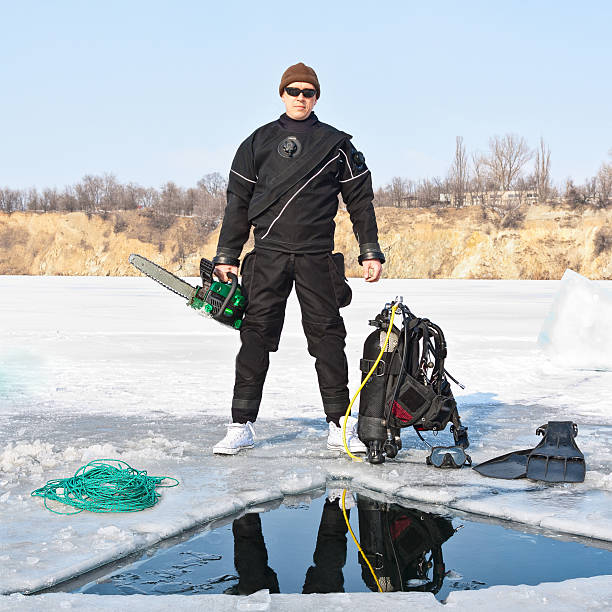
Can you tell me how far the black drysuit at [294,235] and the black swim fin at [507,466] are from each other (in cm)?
90

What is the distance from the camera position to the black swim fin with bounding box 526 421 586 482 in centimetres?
346

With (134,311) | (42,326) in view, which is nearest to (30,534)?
(42,326)

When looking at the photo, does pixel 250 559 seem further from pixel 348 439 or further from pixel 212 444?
pixel 212 444

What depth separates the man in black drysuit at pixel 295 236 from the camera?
407 cm

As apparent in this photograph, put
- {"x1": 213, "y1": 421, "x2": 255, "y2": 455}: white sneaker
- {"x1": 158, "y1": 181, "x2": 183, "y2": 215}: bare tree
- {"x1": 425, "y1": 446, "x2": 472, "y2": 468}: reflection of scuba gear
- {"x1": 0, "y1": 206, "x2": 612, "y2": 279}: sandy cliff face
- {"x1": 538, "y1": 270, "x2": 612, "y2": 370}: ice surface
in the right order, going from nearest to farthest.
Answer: {"x1": 425, "y1": 446, "x2": 472, "y2": 468}: reflection of scuba gear < {"x1": 213, "y1": 421, "x2": 255, "y2": 455}: white sneaker < {"x1": 538, "y1": 270, "x2": 612, "y2": 370}: ice surface < {"x1": 0, "y1": 206, "x2": 612, "y2": 279}: sandy cliff face < {"x1": 158, "y1": 181, "x2": 183, "y2": 215}: bare tree

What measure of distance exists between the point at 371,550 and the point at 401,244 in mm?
65040

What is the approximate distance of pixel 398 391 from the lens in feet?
12.6

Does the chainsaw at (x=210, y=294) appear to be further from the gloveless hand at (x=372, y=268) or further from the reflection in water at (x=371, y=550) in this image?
the reflection in water at (x=371, y=550)

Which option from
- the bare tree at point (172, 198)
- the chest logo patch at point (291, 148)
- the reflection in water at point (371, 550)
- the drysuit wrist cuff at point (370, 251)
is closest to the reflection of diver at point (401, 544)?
the reflection in water at point (371, 550)

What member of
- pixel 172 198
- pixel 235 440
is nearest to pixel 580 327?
pixel 235 440

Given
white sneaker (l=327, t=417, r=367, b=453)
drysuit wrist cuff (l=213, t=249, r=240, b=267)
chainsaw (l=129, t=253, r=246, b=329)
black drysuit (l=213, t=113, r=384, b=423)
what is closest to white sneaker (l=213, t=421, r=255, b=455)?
black drysuit (l=213, t=113, r=384, b=423)

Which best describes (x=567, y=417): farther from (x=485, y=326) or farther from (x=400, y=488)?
(x=485, y=326)

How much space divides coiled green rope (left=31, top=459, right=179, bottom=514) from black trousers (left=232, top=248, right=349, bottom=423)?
94 cm

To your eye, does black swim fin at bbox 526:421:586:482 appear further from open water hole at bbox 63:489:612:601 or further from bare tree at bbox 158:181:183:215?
bare tree at bbox 158:181:183:215
